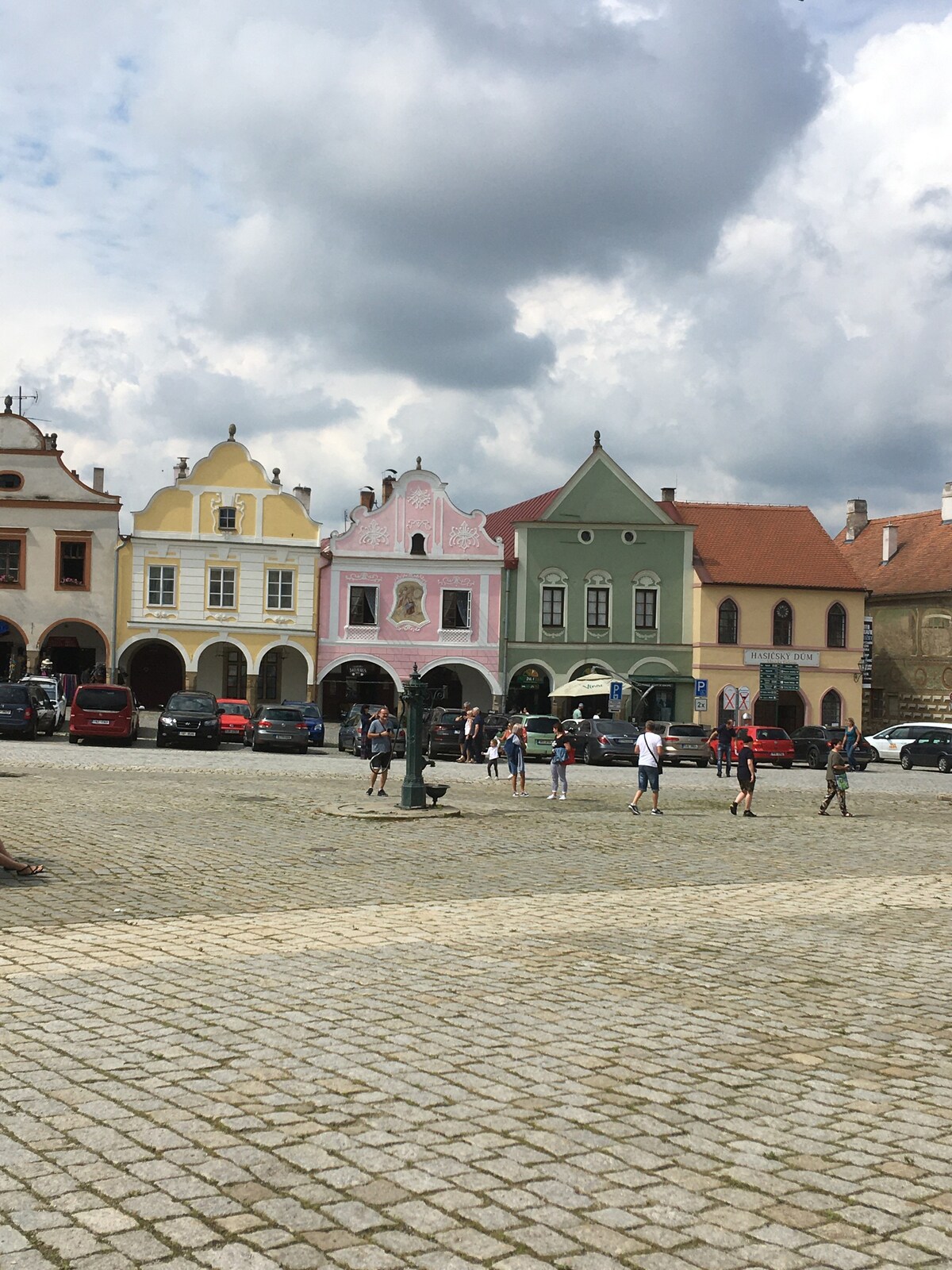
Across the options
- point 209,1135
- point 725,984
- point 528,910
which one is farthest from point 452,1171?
point 528,910

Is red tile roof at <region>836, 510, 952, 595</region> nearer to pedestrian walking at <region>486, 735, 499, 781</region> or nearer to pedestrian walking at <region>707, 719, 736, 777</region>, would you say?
pedestrian walking at <region>707, 719, 736, 777</region>

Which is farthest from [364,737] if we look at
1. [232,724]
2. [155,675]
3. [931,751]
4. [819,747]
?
[155,675]

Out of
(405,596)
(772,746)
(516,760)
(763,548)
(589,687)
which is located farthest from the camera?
(763,548)

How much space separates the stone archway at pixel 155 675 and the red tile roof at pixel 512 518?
1437cm

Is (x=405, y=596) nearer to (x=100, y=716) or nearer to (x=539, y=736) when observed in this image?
(x=539, y=736)

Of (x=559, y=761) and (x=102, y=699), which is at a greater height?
(x=102, y=699)

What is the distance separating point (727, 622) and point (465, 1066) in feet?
172

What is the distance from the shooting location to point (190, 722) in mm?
39531

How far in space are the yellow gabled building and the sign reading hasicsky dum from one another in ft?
59.5

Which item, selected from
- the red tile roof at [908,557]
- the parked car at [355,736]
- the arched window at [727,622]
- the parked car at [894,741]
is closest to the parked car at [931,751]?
the parked car at [894,741]

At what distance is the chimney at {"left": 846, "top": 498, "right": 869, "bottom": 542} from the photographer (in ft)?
239

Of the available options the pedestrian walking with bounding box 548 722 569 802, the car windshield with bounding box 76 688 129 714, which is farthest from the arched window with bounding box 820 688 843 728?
the pedestrian walking with bounding box 548 722 569 802

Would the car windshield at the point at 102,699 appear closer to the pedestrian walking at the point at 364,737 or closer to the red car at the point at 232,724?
the red car at the point at 232,724

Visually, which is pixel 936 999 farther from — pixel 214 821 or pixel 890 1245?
pixel 214 821
